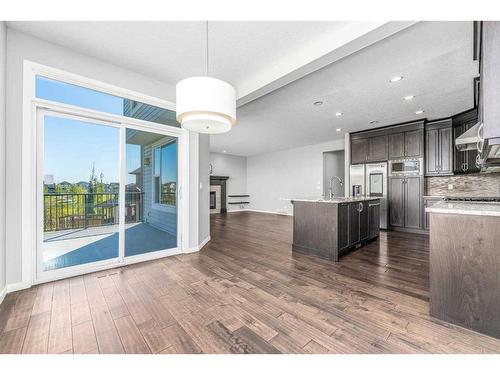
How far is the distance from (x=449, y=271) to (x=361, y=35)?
2152 millimetres

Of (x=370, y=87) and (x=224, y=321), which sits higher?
(x=370, y=87)

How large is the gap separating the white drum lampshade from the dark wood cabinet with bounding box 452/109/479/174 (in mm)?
5348

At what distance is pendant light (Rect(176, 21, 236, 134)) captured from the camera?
1.60 m

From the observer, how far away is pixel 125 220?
9.94 ft

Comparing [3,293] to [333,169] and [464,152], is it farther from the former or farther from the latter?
[333,169]

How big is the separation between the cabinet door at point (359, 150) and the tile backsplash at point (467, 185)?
57.9 inches

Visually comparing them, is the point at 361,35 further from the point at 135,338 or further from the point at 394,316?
the point at 135,338

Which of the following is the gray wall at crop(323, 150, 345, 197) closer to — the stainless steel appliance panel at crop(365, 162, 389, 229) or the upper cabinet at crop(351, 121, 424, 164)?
the upper cabinet at crop(351, 121, 424, 164)

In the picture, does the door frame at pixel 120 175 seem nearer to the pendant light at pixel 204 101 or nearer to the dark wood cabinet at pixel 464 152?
the pendant light at pixel 204 101

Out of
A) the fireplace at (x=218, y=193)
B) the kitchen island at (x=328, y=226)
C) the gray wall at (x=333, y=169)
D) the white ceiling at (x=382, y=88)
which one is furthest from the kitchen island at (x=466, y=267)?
the fireplace at (x=218, y=193)

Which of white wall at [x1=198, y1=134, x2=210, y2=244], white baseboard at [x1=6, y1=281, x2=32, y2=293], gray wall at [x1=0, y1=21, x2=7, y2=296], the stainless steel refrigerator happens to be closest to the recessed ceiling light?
the stainless steel refrigerator
